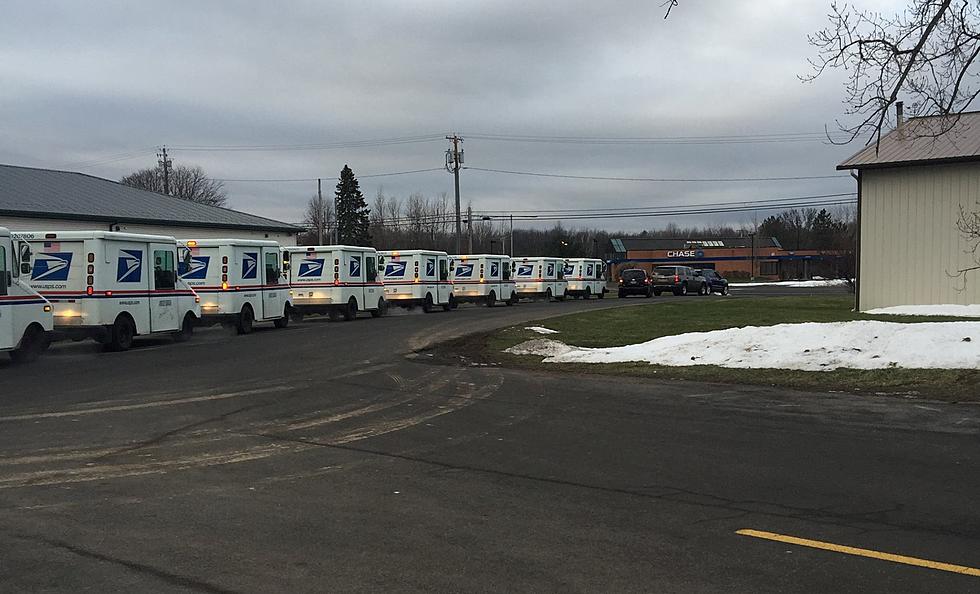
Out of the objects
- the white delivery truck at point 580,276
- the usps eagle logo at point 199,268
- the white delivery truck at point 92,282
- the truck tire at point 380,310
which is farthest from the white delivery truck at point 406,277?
the white delivery truck at point 580,276

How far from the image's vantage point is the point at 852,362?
14.8 metres

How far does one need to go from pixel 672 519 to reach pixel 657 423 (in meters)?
4.12

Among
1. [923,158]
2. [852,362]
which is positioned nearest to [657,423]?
[852,362]

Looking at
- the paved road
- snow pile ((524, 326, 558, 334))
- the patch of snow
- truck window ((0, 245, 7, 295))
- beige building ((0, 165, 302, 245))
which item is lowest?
the paved road

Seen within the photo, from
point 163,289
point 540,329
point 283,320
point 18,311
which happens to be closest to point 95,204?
point 283,320

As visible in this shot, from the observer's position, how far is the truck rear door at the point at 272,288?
2772cm

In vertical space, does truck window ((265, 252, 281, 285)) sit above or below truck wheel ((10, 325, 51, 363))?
above

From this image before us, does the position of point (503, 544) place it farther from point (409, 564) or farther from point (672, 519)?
point (672, 519)

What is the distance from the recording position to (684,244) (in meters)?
136

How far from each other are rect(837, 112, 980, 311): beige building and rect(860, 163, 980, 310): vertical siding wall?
26 mm

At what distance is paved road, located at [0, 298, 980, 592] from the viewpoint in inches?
199

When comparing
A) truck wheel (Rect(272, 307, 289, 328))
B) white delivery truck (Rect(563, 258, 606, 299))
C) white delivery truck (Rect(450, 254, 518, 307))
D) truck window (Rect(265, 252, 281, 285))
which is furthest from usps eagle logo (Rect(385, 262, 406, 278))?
white delivery truck (Rect(563, 258, 606, 299))

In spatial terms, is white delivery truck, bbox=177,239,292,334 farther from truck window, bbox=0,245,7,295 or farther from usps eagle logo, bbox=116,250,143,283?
truck window, bbox=0,245,7,295

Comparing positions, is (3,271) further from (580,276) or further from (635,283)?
(580,276)
